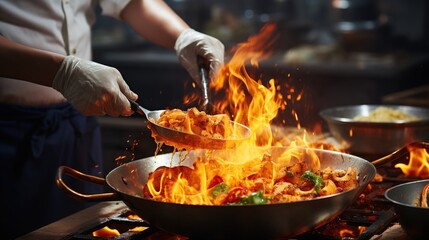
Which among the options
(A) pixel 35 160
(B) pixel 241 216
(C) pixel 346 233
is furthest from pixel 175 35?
(B) pixel 241 216

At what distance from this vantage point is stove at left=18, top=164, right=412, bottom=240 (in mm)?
1897

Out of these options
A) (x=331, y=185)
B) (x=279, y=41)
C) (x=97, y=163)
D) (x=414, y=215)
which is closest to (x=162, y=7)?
(x=97, y=163)

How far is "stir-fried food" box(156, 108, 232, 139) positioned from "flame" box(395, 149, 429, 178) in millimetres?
886

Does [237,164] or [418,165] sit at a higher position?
[237,164]

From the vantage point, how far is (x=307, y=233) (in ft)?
6.24

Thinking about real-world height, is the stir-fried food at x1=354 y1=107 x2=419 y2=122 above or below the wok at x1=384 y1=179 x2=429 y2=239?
below

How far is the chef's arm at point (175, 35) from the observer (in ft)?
9.77

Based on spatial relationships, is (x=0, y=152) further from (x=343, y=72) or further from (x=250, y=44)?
(x=343, y=72)

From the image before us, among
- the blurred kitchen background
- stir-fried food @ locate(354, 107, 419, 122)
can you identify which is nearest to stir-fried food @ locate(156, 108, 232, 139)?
stir-fried food @ locate(354, 107, 419, 122)

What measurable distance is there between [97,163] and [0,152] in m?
0.60

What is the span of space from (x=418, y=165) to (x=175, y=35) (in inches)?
53.5

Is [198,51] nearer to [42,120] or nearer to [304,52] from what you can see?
[42,120]

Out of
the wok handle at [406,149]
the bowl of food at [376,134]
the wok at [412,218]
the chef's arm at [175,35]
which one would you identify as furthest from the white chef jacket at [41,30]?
the wok at [412,218]

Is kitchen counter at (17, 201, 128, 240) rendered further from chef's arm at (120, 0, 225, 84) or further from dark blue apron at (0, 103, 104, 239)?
chef's arm at (120, 0, 225, 84)
